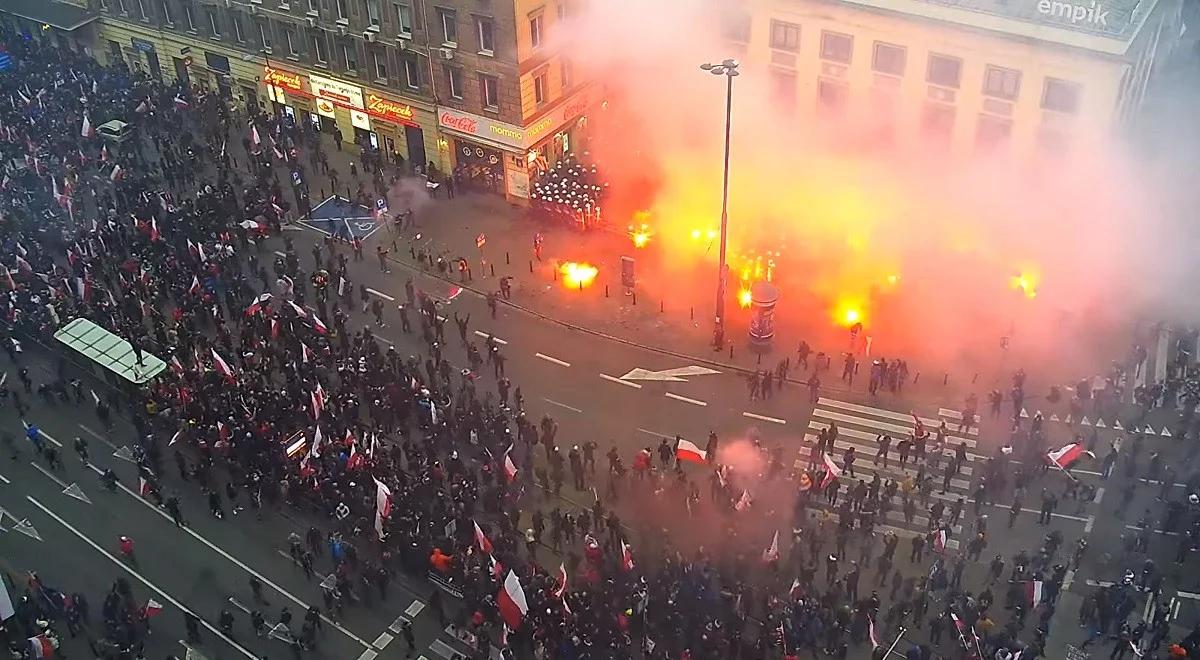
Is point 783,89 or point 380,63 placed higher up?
point 380,63

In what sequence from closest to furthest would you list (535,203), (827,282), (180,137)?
(827,282)
(535,203)
(180,137)

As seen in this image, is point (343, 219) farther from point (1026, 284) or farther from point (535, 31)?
point (1026, 284)

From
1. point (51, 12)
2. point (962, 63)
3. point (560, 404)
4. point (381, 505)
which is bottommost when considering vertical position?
point (560, 404)

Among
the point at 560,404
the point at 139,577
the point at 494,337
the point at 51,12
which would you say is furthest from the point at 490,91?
the point at 51,12

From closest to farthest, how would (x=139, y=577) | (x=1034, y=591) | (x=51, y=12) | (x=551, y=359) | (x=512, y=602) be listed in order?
(x=512, y=602), (x=1034, y=591), (x=139, y=577), (x=551, y=359), (x=51, y=12)

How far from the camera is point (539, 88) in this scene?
40062 mm

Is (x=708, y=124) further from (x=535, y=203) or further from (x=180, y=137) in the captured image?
(x=180, y=137)

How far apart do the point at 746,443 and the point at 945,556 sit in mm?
6530

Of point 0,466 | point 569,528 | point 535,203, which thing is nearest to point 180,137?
point 535,203

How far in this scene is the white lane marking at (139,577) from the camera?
23969mm

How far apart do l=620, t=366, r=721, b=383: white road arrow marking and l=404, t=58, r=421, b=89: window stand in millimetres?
17677

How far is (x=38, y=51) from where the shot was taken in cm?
5450

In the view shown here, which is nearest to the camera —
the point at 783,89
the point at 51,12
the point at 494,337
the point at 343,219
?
the point at 494,337

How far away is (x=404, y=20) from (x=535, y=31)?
601 cm
